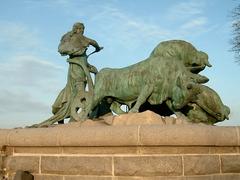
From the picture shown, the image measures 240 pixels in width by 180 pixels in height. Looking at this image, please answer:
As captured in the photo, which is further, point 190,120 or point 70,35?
point 70,35

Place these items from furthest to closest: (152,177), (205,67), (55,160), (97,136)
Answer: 1. (205,67)
2. (55,160)
3. (97,136)
4. (152,177)

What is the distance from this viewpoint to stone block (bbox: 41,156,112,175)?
5543 mm

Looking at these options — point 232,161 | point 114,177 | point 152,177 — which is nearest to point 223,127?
point 232,161

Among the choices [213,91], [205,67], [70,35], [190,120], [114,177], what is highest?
[70,35]

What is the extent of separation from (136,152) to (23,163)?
2.08 m

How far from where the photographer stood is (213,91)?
7.27 metres

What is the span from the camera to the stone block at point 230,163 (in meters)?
5.63

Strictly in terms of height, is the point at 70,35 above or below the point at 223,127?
above

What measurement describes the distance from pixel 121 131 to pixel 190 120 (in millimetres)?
2373

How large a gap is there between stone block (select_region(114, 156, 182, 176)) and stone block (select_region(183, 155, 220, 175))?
11 centimetres

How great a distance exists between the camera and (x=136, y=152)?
542cm

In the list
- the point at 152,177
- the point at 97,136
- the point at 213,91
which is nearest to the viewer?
the point at 152,177

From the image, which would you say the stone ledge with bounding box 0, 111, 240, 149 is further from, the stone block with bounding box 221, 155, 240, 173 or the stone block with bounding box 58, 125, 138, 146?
the stone block with bounding box 221, 155, 240, 173

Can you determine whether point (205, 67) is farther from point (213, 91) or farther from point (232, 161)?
point (232, 161)
